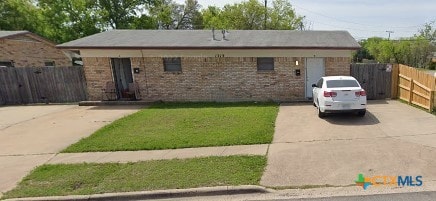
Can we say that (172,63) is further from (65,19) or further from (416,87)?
(65,19)

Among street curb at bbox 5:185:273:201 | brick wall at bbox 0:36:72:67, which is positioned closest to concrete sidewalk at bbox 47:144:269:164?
street curb at bbox 5:185:273:201

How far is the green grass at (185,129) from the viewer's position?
7.37m

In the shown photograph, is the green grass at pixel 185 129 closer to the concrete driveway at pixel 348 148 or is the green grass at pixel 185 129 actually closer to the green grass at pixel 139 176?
the concrete driveway at pixel 348 148

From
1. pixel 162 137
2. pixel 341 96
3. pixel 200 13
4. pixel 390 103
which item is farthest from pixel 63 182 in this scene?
pixel 200 13

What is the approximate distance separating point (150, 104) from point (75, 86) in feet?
14.8

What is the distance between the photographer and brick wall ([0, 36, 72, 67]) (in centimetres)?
1928

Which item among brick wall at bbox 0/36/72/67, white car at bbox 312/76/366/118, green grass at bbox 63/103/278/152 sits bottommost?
green grass at bbox 63/103/278/152

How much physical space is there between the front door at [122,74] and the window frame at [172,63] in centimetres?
197

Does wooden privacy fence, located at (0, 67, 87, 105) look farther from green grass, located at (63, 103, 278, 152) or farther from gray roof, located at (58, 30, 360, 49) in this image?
green grass, located at (63, 103, 278, 152)

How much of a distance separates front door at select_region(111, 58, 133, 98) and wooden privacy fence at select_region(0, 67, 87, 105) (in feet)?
6.24

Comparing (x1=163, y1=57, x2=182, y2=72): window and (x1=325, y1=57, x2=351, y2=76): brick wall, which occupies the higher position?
(x1=163, y1=57, x2=182, y2=72): window

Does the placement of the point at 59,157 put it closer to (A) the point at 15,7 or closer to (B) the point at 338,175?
(B) the point at 338,175

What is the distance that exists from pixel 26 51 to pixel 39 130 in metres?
14.4

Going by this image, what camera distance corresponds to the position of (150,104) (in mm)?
13711
